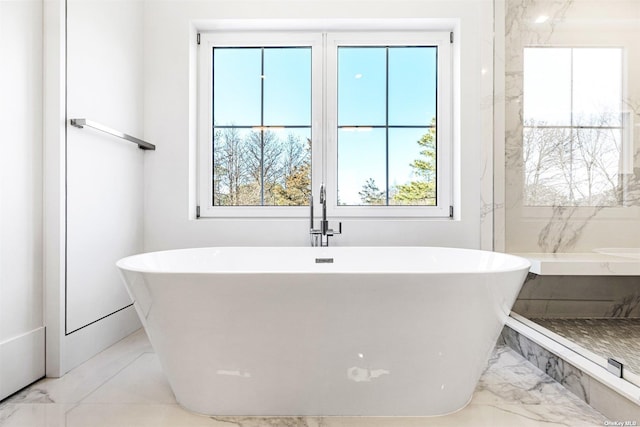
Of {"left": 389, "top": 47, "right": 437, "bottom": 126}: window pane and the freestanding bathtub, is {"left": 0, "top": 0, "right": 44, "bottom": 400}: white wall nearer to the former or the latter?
the freestanding bathtub

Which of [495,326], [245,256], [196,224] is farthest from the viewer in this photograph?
[196,224]

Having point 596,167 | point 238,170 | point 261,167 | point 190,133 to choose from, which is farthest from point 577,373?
point 190,133

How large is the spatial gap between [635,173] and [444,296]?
3.73ft

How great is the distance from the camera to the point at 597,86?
177 cm

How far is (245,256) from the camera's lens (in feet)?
6.76

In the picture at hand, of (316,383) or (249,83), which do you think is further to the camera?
(249,83)

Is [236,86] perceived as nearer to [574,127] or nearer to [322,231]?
[322,231]

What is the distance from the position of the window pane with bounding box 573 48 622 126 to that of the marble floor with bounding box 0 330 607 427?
1176 mm

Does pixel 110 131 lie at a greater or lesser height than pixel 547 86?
lesser

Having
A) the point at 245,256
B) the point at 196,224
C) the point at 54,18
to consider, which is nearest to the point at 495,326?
the point at 245,256

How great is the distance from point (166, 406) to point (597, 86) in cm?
224

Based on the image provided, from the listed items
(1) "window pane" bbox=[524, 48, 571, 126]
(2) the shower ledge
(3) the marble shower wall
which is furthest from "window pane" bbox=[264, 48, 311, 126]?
(2) the shower ledge

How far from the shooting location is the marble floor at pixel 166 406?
4.30 ft

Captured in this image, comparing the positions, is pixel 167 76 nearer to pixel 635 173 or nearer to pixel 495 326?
pixel 495 326
